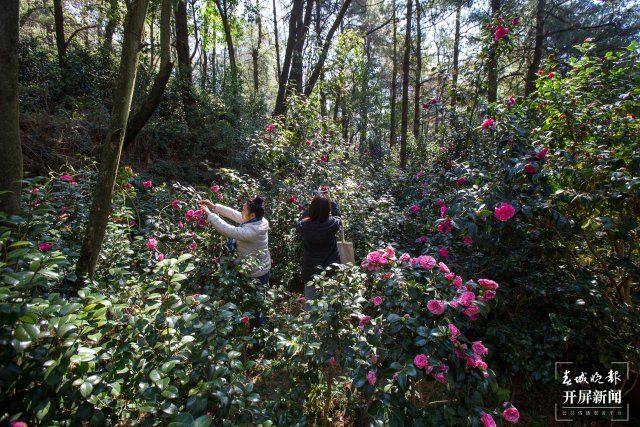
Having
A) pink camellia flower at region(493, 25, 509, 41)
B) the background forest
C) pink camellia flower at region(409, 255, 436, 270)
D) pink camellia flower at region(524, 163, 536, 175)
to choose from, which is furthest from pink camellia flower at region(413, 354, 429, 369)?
pink camellia flower at region(493, 25, 509, 41)

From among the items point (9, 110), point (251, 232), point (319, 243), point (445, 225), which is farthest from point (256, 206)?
point (9, 110)

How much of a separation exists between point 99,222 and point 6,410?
1135 millimetres

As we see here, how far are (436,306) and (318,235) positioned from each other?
72.3 inches

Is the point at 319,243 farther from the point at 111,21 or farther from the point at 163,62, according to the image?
the point at 111,21

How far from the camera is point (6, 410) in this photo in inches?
42.1

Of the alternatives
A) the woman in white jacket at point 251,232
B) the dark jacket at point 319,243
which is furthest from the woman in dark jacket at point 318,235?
the woman in white jacket at point 251,232

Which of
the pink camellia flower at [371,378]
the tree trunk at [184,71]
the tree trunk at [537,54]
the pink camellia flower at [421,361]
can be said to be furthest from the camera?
the tree trunk at [184,71]

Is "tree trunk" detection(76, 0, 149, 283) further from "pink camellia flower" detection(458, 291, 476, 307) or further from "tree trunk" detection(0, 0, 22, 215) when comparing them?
"pink camellia flower" detection(458, 291, 476, 307)

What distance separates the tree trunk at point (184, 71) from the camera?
27.6 feet

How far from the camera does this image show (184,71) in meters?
8.47

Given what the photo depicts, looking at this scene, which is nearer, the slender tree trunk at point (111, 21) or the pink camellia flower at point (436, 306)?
the pink camellia flower at point (436, 306)

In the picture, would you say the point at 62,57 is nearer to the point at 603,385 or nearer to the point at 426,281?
the point at 426,281

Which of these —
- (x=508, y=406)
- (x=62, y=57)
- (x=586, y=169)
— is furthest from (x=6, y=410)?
(x=62, y=57)

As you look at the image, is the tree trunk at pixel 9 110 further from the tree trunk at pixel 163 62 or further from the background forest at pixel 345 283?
the tree trunk at pixel 163 62
